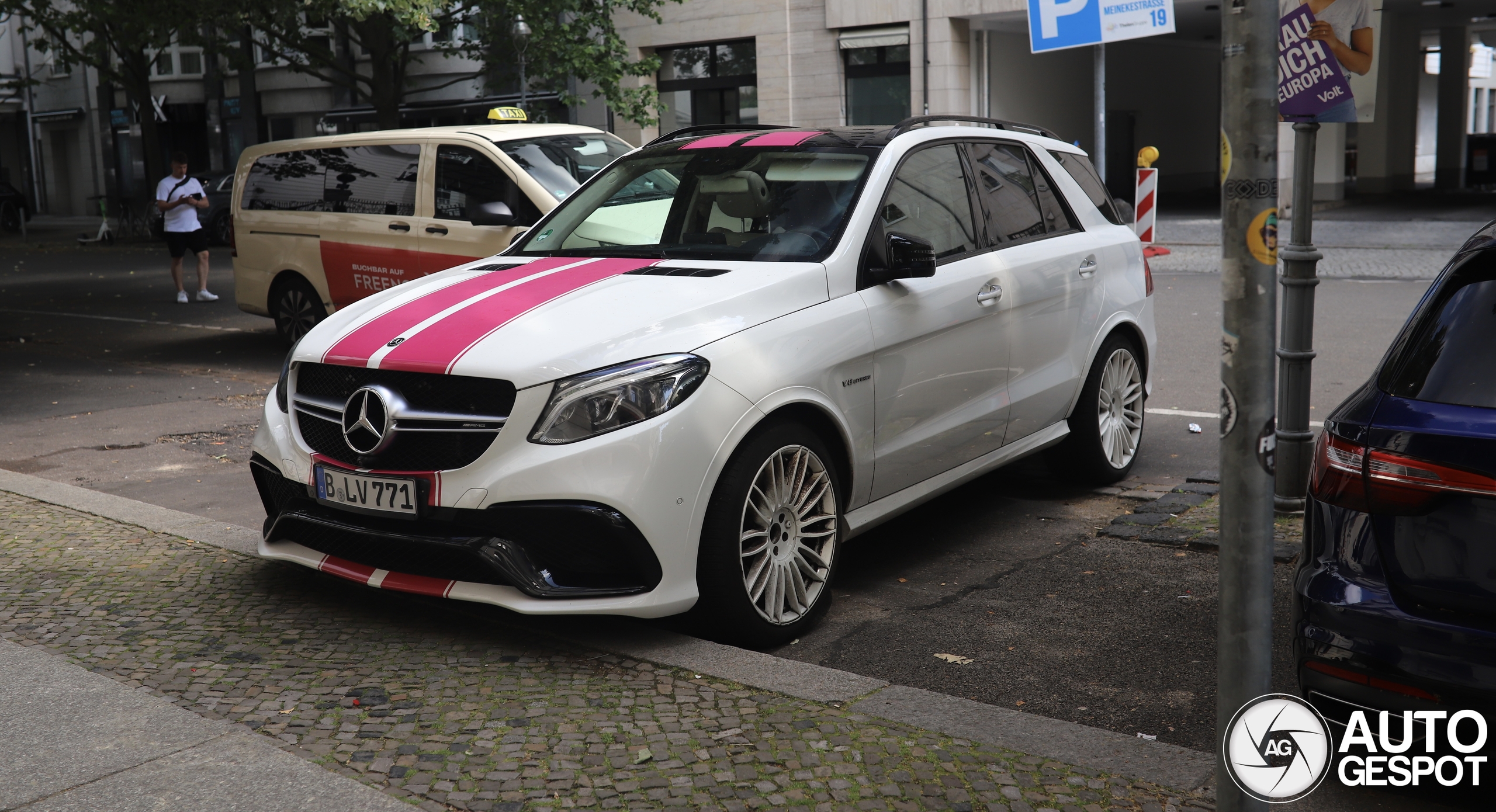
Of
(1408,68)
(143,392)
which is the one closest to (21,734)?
(143,392)

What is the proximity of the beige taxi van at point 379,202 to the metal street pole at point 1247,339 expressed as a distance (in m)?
7.02

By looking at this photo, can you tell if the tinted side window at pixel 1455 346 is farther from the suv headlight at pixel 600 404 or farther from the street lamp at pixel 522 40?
the street lamp at pixel 522 40

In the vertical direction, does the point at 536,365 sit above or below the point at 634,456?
above

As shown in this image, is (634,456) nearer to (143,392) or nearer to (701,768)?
(701,768)

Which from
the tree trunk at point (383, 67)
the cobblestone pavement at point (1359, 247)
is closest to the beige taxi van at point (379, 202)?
the cobblestone pavement at point (1359, 247)

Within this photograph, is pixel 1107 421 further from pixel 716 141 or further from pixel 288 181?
pixel 288 181

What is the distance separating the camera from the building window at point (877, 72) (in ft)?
84.9

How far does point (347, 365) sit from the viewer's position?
4430mm

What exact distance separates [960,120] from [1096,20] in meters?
6.31

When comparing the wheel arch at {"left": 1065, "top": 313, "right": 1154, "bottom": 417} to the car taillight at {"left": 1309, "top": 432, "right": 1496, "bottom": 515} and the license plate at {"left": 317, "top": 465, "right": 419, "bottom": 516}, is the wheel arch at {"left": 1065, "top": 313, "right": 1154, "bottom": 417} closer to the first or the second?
the car taillight at {"left": 1309, "top": 432, "right": 1496, "bottom": 515}

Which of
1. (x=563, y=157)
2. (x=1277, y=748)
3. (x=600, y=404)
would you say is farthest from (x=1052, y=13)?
(x=1277, y=748)

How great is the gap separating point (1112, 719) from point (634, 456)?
159cm

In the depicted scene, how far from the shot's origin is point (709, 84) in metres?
28.3

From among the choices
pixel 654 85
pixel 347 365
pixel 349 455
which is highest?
pixel 654 85
